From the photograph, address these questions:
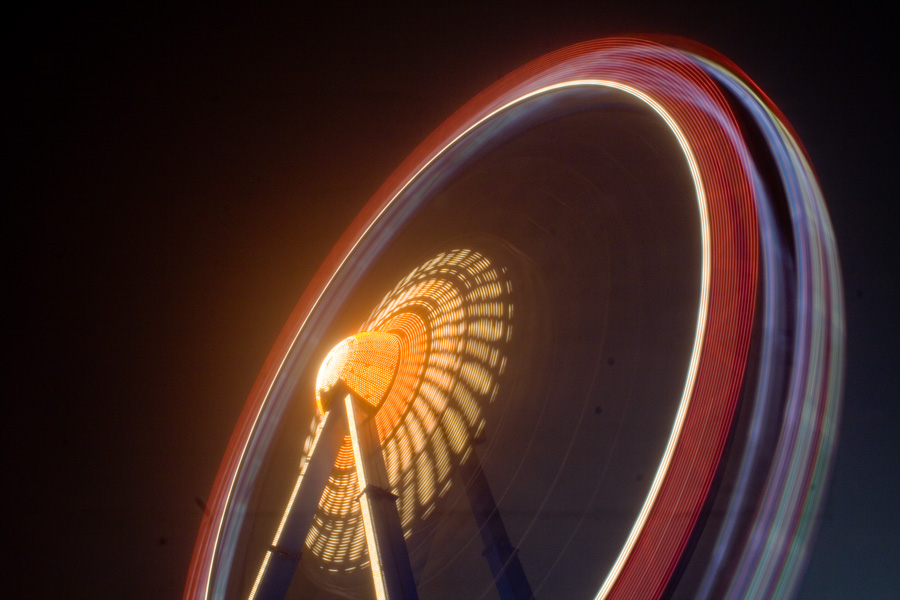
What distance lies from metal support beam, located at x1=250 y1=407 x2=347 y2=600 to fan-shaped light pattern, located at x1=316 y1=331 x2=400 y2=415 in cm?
12

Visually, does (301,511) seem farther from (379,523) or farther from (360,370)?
(360,370)

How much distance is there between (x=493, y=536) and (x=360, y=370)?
3.49 ft

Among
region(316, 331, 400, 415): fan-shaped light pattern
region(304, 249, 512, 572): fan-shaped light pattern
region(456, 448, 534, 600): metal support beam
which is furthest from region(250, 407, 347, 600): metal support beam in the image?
region(456, 448, 534, 600): metal support beam

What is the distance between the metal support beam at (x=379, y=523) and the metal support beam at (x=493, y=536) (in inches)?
15.7

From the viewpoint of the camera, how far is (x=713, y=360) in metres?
1.70

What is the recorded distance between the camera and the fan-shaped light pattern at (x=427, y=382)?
3021 mm

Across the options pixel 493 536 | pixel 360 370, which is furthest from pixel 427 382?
pixel 493 536

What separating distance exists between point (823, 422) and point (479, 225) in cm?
195

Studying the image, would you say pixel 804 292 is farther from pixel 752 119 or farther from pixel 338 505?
pixel 338 505

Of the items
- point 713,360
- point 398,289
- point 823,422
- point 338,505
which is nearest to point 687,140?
point 713,360

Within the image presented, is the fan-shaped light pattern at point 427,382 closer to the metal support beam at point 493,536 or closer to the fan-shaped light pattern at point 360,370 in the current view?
the fan-shaped light pattern at point 360,370

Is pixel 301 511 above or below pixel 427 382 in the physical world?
below

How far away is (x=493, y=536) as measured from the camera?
2.72 m

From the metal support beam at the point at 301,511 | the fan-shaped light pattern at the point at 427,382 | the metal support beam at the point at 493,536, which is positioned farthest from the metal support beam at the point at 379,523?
the metal support beam at the point at 493,536
